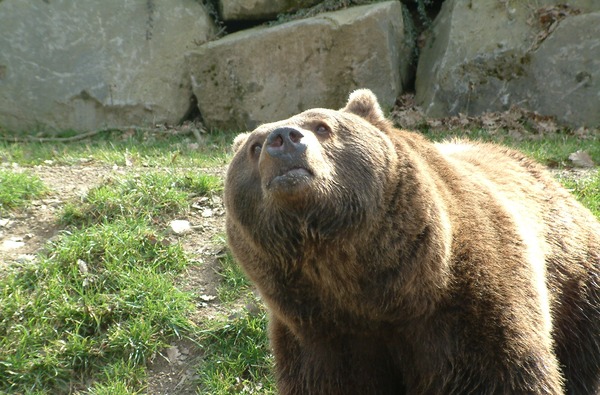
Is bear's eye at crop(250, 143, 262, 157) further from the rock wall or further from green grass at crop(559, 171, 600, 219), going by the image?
the rock wall

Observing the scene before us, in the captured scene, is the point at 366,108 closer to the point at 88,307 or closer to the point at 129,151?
the point at 88,307

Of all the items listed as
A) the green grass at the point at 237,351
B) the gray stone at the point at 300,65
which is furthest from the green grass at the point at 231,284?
the gray stone at the point at 300,65

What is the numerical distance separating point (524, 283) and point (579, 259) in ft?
3.63

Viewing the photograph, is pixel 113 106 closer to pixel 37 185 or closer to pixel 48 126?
pixel 48 126

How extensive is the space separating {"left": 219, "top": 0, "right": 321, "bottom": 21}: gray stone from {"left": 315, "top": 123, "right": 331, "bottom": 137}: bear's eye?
731 cm

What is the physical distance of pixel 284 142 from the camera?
10.8 ft

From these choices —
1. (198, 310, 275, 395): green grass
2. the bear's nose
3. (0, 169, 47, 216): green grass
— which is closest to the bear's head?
the bear's nose

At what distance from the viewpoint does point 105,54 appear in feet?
35.4

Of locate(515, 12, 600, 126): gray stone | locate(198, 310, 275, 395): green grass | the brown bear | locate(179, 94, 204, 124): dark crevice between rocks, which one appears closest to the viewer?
the brown bear

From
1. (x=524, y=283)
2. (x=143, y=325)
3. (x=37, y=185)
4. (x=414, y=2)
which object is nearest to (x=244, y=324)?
(x=143, y=325)

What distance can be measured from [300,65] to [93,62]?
10.6ft

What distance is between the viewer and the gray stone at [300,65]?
9.80 m

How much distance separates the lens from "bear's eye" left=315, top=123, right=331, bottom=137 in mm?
3668

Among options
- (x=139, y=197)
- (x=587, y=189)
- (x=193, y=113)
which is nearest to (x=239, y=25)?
(x=193, y=113)
